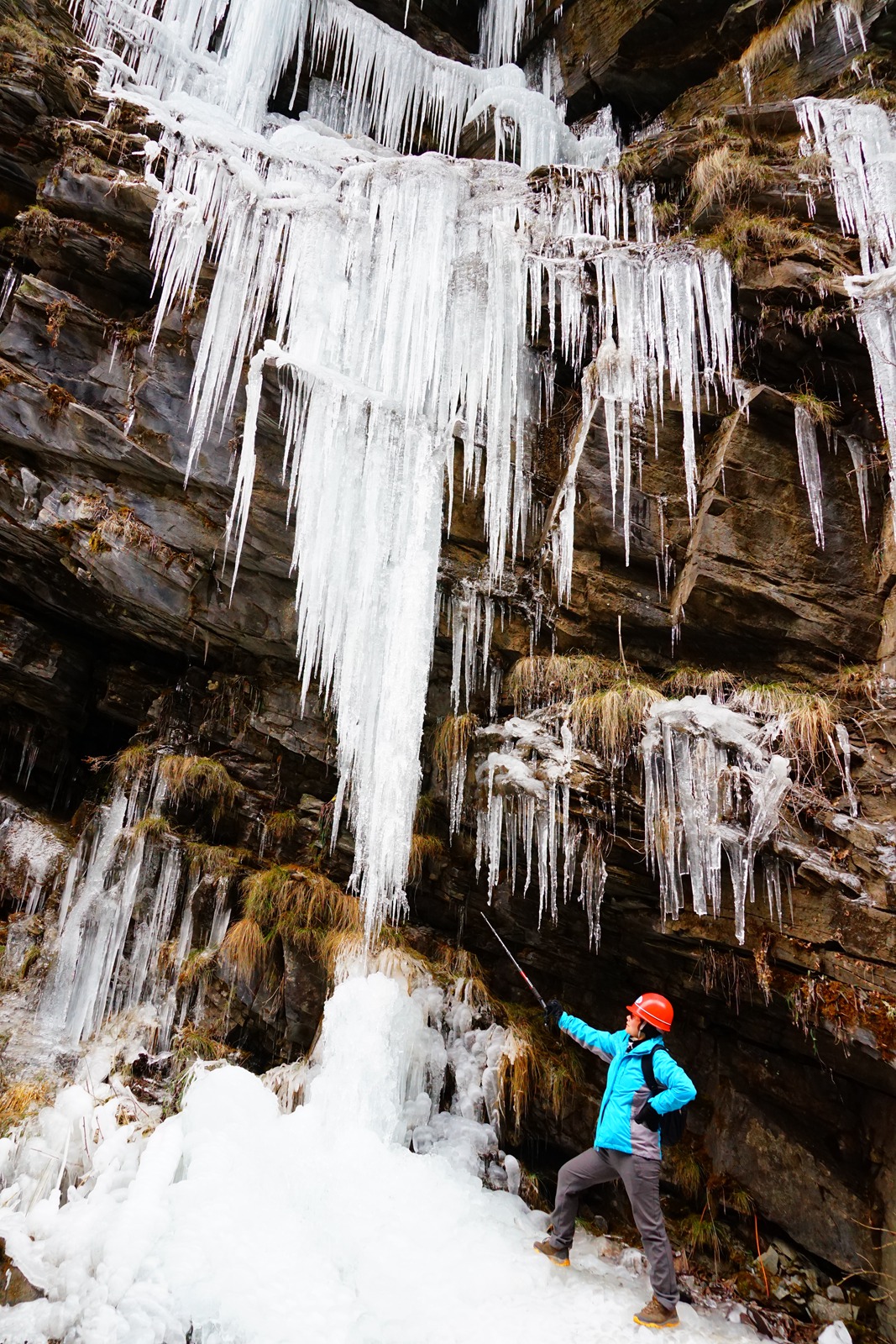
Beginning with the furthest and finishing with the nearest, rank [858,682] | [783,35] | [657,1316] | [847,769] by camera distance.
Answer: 1. [783,35]
2. [858,682]
3. [847,769]
4. [657,1316]

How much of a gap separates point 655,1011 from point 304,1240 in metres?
2.57

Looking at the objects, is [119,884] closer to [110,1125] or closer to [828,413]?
[110,1125]

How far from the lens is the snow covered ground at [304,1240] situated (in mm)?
3867

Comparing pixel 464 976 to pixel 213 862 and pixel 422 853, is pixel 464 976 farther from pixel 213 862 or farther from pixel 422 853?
pixel 213 862

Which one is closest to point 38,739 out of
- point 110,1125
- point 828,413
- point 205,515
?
point 205,515

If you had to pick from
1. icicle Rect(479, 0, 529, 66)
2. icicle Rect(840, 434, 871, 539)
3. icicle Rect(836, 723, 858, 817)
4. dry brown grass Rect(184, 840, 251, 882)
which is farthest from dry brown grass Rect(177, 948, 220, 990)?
icicle Rect(479, 0, 529, 66)

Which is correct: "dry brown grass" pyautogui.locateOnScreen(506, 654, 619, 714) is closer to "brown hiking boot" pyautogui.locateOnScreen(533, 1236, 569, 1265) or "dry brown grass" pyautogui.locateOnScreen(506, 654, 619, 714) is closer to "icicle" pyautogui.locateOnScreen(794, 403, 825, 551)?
"icicle" pyautogui.locateOnScreen(794, 403, 825, 551)

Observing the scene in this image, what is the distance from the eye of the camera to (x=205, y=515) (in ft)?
25.4

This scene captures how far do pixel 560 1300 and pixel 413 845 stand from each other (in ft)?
12.1

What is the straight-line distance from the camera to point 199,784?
8.02m

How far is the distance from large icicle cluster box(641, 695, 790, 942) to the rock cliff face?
0.18 m

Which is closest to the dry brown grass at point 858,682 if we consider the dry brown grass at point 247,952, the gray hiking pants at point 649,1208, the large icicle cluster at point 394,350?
the large icicle cluster at point 394,350

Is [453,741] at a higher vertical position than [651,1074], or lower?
higher

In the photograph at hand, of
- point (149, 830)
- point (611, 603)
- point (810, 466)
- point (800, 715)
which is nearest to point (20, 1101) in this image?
point (149, 830)
